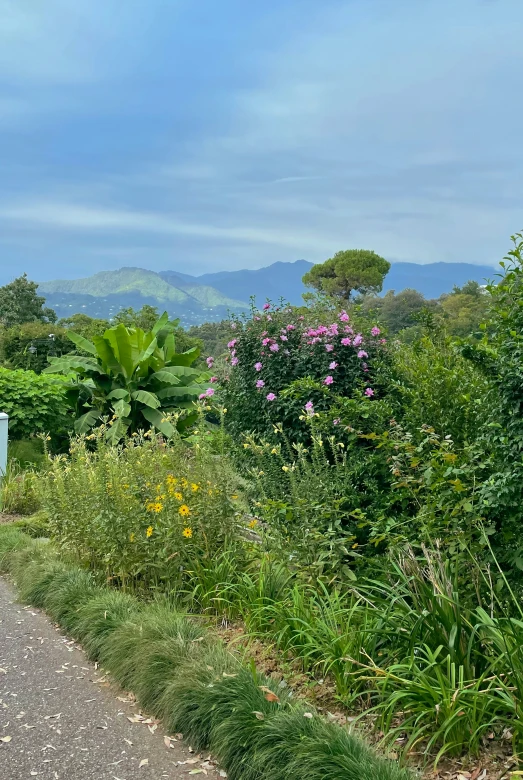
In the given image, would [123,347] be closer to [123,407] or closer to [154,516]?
[123,407]

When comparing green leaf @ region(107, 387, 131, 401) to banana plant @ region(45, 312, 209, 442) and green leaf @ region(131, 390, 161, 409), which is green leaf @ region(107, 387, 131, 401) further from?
green leaf @ region(131, 390, 161, 409)

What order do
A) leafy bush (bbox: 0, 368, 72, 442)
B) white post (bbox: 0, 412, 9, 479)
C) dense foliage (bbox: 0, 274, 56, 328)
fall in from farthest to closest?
dense foliage (bbox: 0, 274, 56, 328)
leafy bush (bbox: 0, 368, 72, 442)
white post (bbox: 0, 412, 9, 479)

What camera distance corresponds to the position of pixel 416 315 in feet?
21.5

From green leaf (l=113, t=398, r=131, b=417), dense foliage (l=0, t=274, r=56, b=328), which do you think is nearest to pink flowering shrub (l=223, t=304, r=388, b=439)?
green leaf (l=113, t=398, r=131, b=417)

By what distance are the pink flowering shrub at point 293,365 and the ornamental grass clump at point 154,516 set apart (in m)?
1.34

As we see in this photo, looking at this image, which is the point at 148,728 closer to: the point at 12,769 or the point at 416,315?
the point at 12,769

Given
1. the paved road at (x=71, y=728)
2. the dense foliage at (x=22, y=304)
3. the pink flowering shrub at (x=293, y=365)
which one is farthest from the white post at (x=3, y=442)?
the dense foliage at (x=22, y=304)

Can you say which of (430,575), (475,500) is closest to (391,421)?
(475,500)

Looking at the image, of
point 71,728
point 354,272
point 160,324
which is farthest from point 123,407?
point 354,272

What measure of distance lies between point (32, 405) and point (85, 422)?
104 cm

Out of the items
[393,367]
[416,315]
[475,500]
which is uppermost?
[416,315]

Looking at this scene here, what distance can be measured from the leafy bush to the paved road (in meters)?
6.77

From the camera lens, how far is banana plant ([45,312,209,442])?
1050 cm

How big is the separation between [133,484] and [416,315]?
11.0ft
